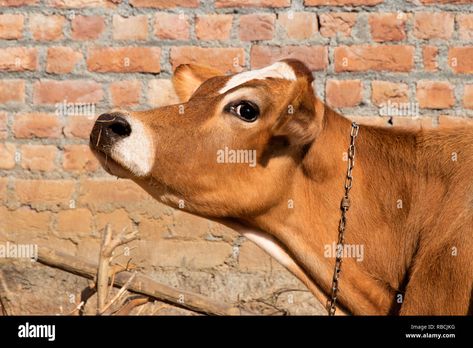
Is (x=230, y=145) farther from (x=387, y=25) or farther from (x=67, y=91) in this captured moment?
(x=67, y=91)

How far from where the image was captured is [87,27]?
4016 millimetres

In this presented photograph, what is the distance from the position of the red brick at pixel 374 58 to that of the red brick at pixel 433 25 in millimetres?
89

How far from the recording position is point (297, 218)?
2783 mm

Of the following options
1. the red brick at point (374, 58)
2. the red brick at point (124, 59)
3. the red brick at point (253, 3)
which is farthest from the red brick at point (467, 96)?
the red brick at point (124, 59)

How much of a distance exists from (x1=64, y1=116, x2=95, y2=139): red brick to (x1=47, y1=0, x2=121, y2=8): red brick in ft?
1.74

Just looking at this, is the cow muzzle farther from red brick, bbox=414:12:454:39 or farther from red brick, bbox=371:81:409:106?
red brick, bbox=414:12:454:39

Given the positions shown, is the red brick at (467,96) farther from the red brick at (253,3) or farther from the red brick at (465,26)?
the red brick at (253,3)

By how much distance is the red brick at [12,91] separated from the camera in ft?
13.3

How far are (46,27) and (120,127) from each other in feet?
5.47

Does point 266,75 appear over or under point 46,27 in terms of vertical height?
under

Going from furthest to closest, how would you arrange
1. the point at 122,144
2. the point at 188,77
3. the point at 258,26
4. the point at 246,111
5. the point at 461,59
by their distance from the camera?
the point at 258,26
the point at 461,59
the point at 188,77
the point at 246,111
the point at 122,144

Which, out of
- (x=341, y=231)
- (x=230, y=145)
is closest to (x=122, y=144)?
(x=230, y=145)

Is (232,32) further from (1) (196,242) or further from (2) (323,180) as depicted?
(2) (323,180)
